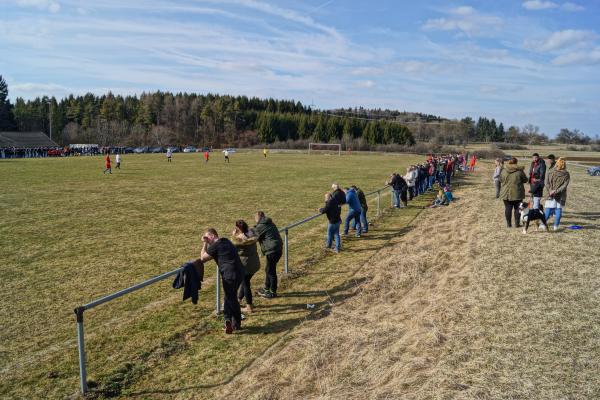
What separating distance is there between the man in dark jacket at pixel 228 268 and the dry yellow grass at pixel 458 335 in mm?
1079

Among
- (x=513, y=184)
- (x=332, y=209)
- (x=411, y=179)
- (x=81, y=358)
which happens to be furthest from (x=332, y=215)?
(x=411, y=179)

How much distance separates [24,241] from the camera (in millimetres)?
13539

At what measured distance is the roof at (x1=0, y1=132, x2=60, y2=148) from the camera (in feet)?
246

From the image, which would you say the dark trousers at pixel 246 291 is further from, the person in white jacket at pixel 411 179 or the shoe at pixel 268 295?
the person in white jacket at pixel 411 179

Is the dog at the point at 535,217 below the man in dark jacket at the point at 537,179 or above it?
below

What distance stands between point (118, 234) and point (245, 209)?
6.07 metres

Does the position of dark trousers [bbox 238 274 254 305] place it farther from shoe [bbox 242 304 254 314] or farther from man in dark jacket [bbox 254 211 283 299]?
man in dark jacket [bbox 254 211 283 299]

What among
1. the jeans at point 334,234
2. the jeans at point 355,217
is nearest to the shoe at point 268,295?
the jeans at point 334,234

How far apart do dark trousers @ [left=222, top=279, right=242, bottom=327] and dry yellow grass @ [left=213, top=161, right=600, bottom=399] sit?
1.02 m

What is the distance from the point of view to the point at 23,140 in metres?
77.9

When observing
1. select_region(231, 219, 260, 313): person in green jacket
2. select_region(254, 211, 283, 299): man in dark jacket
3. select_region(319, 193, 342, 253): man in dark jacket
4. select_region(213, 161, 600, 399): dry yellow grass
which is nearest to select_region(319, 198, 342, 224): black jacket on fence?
select_region(319, 193, 342, 253): man in dark jacket

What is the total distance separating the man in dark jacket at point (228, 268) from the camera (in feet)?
23.4

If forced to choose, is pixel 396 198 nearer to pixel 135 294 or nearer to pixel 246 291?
pixel 246 291

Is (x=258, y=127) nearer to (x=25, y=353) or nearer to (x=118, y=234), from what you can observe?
(x=118, y=234)
